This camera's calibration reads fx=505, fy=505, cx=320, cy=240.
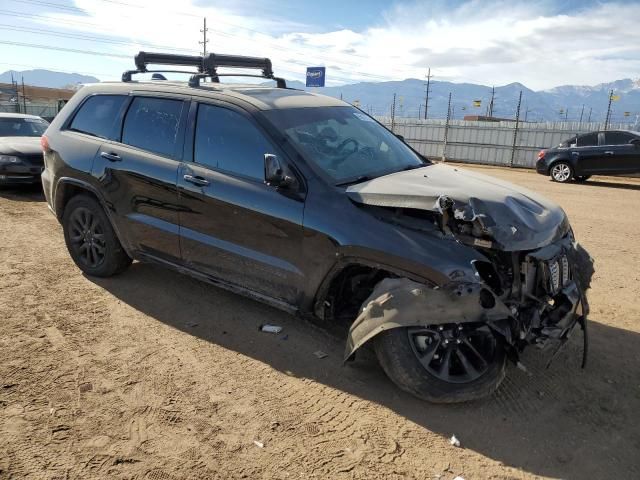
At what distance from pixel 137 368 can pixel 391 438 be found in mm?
1798

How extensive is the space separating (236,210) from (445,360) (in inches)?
70.9

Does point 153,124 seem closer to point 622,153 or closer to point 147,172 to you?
point 147,172

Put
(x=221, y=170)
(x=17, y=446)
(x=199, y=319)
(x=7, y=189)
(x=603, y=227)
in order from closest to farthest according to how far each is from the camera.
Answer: (x=17, y=446) → (x=221, y=170) → (x=199, y=319) → (x=603, y=227) → (x=7, y=189)

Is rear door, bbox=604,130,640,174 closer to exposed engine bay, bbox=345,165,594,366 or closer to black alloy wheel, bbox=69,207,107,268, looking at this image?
exposed engine bay, bbox=345,165,594,366

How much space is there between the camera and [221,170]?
12.7 ft

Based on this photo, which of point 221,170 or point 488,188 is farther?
point 221,170

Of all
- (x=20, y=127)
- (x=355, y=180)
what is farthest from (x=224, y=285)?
(x=20, y=127)

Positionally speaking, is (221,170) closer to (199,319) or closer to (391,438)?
(199,319)

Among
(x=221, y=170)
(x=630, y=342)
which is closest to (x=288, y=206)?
(x=221, y=170)

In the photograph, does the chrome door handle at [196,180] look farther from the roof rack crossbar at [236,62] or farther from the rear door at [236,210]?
the roof rack crossbar at [236,62]

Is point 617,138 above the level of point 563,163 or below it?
above

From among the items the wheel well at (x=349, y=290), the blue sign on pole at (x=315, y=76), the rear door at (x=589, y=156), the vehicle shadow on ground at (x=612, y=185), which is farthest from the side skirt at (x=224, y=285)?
the blue sign on pole at (x=315, y=76)

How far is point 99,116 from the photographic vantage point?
4.86m

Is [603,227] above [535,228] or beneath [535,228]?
beneath
